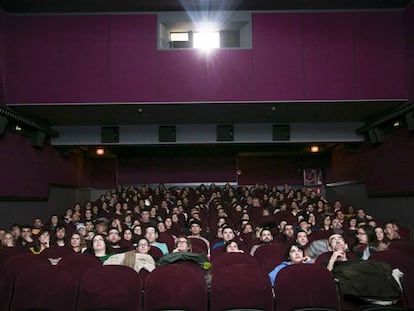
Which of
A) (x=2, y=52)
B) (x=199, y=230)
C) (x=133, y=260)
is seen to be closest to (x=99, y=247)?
(x=133, y=260)

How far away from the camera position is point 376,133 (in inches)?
411

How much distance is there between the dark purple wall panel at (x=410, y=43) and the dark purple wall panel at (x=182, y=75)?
4.39 m

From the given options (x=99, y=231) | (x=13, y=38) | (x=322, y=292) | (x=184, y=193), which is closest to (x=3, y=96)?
(x=13, y=38)

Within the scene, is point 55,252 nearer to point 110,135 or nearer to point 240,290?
point 240,290

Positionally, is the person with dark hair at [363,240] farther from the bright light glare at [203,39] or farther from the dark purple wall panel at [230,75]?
the bright light glare at [203,39]

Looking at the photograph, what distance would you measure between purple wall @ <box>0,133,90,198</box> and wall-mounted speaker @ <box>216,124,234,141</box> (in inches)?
178

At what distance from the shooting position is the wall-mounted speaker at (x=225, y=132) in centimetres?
1140

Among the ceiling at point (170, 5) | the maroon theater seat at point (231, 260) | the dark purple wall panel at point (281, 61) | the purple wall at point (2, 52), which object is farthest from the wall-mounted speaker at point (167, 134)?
the maroon theater seat at point (231, 260)

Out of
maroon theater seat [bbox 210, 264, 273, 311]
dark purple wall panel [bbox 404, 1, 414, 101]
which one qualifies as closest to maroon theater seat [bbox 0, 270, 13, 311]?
maroon theater seat [bbox 210, 264, 273, 311]

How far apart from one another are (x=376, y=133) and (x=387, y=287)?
761cm

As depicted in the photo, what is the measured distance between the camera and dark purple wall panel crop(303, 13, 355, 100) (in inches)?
371

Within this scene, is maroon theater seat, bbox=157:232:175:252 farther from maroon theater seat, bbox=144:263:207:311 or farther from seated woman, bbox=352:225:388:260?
maroon theater seat, bbox=144:263:207:311

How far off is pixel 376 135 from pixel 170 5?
5778 millimetres

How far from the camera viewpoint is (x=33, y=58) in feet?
30.9
